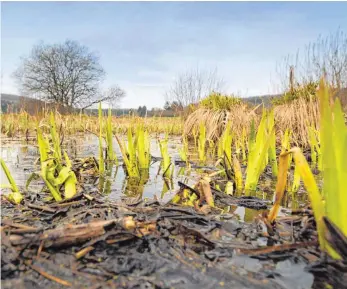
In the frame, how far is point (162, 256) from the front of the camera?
1015 mm

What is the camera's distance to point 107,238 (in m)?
1.06

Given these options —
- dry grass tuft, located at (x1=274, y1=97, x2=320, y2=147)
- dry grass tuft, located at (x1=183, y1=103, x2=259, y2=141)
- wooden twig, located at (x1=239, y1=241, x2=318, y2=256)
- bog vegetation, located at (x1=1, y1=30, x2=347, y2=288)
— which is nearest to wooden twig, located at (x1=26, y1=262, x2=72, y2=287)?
bog vegetation, located at (x1=1, y1=30, x2=347, y2=288)

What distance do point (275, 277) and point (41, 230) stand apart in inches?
31.0

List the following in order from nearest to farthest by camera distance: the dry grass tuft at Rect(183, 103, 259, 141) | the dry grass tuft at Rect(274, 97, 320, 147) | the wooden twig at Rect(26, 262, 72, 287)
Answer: the wooden twig at Rect(26, 262, 72, 287) → the dry grass tuft at Rect(274, 97, 320, 147) → the dry grass tuft at Rect(183, 103, 259, 141)

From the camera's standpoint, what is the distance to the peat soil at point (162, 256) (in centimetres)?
87

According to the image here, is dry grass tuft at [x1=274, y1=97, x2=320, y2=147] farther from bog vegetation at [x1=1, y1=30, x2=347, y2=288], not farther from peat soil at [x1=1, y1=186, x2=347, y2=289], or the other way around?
peat soil at [x1=1, y1=186, x2=347, y2=289]

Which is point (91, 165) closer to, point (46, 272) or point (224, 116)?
point (46, 272)

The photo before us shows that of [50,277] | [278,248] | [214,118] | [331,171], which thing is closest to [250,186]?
[278,248]

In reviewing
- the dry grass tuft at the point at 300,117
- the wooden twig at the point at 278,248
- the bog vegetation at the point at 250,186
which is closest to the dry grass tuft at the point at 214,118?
the dry grass tuft at the point at 300,117

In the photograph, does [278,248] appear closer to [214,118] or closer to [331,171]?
[331,171]

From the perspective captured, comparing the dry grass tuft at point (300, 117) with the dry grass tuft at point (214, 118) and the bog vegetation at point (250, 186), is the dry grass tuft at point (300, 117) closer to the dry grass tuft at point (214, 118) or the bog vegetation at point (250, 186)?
the dry grass tuft at point (214, 118)

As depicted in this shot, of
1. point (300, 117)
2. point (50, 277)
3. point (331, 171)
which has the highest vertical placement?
point (300, 117)

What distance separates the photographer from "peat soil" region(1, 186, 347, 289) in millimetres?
873

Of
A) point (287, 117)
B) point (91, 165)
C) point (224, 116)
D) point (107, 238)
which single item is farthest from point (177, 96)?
point (107, 238)
